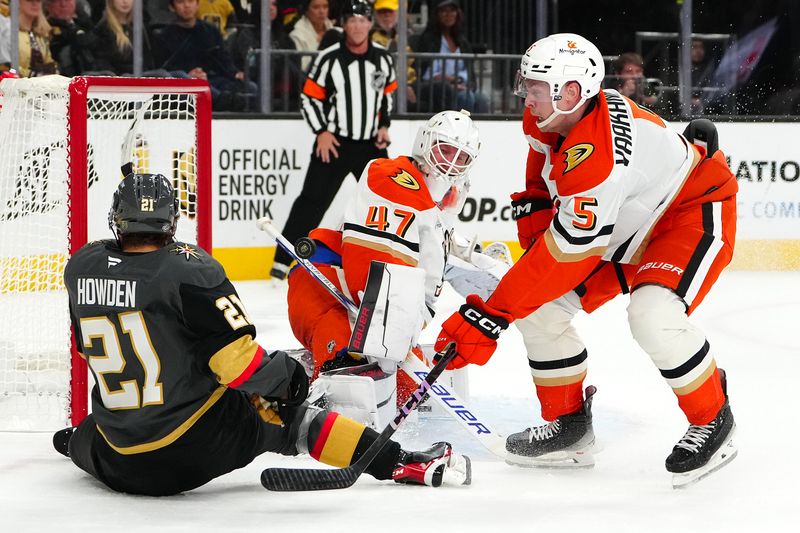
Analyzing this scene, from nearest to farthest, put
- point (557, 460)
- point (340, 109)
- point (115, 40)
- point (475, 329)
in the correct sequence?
1. point (475, 329)
2. point (557, 460)
3. point (115, 40)
4. point (340, 109)

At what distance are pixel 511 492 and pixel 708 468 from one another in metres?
0.46

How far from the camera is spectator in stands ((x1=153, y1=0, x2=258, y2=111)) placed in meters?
6.44

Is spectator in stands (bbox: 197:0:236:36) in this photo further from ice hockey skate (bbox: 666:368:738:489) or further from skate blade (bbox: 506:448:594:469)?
ice hockey skate (bbox: 666:368:738:489)

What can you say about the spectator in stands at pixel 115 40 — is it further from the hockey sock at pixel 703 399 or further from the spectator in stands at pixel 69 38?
the hockey sock at pixel 703 399

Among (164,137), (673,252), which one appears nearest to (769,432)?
(673,252)

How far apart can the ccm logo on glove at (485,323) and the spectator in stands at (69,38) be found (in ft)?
13.0

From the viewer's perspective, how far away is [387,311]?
315 centimetres

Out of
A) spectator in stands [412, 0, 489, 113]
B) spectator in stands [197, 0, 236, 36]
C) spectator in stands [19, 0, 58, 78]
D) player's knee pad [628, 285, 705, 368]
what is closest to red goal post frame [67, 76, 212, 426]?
player's knee pad [628, 285, 705, 368]

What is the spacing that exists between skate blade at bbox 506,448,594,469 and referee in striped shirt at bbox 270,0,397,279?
11.4 feet

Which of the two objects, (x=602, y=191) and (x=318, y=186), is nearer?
(x=602, y=191)

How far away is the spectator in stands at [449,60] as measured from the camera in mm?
6973

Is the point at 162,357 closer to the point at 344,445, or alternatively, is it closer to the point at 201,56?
the point at 344,445

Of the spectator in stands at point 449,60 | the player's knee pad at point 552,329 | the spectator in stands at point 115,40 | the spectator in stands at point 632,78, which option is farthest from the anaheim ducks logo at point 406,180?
the spectator in stands at point 632,78

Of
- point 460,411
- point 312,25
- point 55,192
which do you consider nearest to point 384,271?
point 460,411
